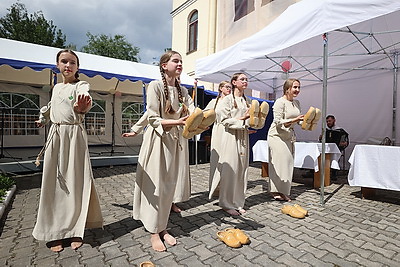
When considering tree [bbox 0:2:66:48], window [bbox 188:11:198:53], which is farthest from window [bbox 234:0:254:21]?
tree [bbox 0:2:66:48]

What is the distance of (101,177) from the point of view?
526cm

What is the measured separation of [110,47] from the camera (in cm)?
2888

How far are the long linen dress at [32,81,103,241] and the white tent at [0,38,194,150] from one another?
317 cm

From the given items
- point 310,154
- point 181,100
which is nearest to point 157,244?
point 181,100

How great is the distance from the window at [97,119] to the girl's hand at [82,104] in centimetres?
812

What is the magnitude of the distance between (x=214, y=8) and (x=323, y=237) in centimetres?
1116

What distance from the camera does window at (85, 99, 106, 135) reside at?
31.2 feet

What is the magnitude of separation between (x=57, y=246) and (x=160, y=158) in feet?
3.82

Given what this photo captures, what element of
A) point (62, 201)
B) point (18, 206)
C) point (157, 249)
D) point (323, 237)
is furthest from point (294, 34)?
point (18, 206)

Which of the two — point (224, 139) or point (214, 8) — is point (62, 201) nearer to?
point (224, 139)

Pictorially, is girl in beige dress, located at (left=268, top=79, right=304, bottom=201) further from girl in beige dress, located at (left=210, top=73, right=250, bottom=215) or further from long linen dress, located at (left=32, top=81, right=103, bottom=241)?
long linen dress, located at (left=32, top=81, right=103, bottom=241)

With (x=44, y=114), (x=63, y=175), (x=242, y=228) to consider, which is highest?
(x=44, y=114)

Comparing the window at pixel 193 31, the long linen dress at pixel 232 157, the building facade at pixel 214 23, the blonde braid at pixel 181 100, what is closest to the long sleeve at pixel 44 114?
A: the blonde braid at pixel 181 100

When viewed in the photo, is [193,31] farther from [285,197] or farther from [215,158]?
[285,197]
